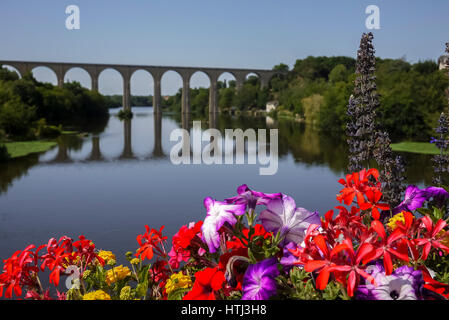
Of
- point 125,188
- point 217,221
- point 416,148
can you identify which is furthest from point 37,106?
point 217,221

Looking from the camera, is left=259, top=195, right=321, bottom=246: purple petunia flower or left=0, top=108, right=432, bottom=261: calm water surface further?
left=0, top=108, right=432, bottom=261: calm water surface

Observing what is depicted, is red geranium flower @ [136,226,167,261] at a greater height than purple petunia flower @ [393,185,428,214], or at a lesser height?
lesser

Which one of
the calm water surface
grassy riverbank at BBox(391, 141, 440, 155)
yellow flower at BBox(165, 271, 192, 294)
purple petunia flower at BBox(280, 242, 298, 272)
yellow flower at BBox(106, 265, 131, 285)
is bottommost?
the calm water surface

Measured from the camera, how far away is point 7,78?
42594 millimetres

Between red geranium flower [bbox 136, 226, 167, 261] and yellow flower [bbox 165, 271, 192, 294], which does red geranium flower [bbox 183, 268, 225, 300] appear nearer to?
yellow flower [bbox 165, 271, 192, 294]

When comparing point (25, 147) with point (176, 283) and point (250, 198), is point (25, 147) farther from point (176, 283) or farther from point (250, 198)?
point (250, 198)

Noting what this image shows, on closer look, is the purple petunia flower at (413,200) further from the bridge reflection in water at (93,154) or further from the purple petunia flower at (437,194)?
the bridge reflection in water at (93,154)

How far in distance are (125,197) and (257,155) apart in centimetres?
1014

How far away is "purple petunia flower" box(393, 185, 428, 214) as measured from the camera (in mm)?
1531

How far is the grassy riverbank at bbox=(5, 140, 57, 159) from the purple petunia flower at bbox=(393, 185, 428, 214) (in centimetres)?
2010

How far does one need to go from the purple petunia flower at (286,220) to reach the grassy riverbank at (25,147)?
20.1 meters

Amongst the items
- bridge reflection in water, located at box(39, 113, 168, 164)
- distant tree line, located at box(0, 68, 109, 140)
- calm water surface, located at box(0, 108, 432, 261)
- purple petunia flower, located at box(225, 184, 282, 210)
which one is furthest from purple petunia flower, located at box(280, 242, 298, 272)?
distant tree line, located at box(0, 68, 109, 140)

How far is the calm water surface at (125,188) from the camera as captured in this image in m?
8.88
